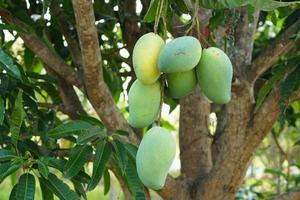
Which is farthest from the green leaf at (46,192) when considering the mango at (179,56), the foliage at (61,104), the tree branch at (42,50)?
the mango at (179,56)

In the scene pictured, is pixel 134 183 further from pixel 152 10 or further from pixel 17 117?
pixel 152 10

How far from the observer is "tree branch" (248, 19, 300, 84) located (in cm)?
182

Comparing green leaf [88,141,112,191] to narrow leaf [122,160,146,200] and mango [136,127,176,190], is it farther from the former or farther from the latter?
mango [136,127,176,190]

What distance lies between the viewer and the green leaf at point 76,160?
1.38m

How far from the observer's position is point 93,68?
156 cm

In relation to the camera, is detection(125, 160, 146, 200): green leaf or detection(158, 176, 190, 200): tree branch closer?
detection(125, 160, 146, 200): green leaf

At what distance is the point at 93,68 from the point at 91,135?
22 centimetres

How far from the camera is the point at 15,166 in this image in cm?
130

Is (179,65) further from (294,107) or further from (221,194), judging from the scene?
(294,107)

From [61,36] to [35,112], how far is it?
33cm

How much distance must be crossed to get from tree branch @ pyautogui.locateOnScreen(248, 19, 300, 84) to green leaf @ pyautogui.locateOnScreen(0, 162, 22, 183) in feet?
2.78

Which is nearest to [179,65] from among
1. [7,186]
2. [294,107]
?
[294,107]

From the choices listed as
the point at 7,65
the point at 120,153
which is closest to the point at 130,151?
the point at 120,153

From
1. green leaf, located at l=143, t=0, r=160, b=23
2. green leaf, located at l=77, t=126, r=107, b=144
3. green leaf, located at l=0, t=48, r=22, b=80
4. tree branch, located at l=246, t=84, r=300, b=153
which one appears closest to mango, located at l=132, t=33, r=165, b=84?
green leaf, located at l=143, t=0, r=160, b=23
